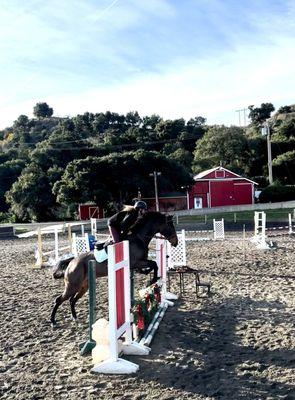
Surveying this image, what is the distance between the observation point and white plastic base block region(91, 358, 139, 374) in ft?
18.0

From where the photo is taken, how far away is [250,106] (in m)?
103

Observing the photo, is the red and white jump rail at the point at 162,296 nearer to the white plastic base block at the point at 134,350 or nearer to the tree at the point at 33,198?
the white plastic base block at the point at 134,350

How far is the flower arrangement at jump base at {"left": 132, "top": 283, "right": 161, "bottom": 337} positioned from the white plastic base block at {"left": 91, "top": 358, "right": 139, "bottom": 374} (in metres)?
1.29

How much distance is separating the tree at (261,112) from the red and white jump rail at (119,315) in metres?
98.2

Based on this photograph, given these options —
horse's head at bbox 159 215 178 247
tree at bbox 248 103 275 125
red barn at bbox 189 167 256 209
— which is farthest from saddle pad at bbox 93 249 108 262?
tree at bbox 248 103 275 125

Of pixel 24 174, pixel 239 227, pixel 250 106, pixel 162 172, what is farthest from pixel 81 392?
pixel 250 106

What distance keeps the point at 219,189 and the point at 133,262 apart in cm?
5006

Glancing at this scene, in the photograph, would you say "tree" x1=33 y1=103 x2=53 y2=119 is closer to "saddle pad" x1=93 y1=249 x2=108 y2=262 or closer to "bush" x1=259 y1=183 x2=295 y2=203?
"bush" x1=259 y1=183 x2=295 y2=203

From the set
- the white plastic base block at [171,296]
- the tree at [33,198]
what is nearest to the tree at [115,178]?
the tree at [33,198]

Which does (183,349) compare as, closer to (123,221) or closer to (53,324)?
(53,324)

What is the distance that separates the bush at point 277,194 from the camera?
54.2 metres

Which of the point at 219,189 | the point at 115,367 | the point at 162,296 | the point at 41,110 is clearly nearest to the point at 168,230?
the point at 162,296

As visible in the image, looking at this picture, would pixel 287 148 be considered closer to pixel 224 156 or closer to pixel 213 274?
pixel 224 156

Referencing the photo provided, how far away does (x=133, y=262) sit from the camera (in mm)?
8477
